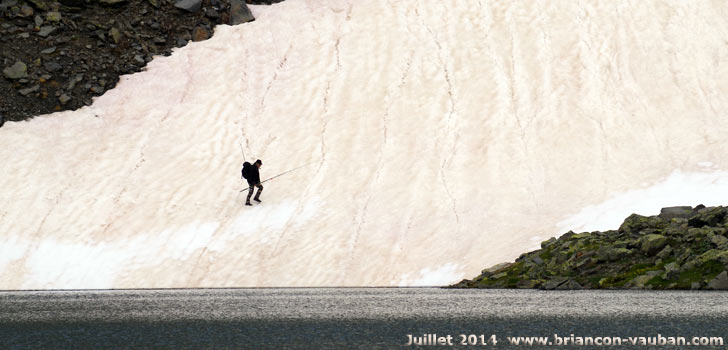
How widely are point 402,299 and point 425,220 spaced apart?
39.9ft

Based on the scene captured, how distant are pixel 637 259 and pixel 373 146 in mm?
14347

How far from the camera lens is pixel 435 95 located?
115 ft

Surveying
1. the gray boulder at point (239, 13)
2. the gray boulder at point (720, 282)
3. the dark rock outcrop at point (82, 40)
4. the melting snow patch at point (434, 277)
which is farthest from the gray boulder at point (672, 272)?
the gray boulder at point (239, 13)

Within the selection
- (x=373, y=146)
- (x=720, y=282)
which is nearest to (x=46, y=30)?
(x=373, y=146)

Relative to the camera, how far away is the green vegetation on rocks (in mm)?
17750

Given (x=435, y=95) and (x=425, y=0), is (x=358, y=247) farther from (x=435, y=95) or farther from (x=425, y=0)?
(x=425, y=0)

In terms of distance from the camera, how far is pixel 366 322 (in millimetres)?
10398

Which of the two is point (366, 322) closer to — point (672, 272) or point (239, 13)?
point (672, 272)

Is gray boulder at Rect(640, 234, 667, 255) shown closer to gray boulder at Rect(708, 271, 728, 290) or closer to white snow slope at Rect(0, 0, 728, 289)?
gray boulder at Rect(708, 271, 728, 290)

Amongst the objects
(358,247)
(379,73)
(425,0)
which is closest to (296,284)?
(358,247)

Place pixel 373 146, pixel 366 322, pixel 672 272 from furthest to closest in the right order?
1. pixel 373 146
2. pixel 672 272
3. pixel 366 322

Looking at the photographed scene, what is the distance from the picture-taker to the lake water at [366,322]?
831 centimetres

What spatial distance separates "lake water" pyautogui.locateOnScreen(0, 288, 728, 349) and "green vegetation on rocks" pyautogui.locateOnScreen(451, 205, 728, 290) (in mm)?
2541

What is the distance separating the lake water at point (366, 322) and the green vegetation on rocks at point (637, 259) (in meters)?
2.54
